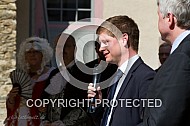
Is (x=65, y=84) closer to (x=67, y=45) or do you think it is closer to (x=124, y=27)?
(x=67, y=45)

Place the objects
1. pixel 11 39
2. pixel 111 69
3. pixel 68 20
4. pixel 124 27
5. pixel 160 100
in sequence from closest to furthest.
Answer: pixel 160 100 < pixel 124 27 < pixel 111 69 < pixel 11 39 < pixel 68 20

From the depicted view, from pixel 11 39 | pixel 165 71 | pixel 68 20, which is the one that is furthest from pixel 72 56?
pixel 68 20

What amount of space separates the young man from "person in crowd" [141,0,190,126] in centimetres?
68

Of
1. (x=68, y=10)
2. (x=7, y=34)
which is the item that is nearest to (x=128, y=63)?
(x=7, y=34)

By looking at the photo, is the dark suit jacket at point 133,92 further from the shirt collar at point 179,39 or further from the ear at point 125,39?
the shirt collar at point 179,39

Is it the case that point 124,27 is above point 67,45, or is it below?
above

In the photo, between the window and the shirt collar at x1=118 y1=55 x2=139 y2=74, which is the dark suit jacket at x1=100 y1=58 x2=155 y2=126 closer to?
the shirt collar at x1=118 y1=55 x2=139 y2=74

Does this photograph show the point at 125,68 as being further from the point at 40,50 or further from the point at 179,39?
the point at 40,50

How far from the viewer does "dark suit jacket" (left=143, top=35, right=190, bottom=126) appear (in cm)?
247

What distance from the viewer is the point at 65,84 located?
4.48 m

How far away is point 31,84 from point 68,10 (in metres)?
7.57

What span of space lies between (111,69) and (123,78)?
64cm

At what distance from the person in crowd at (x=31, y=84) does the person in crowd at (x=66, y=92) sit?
0.12m

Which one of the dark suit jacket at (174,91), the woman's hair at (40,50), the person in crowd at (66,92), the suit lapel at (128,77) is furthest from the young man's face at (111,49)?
the woman's hair at (40,50)
